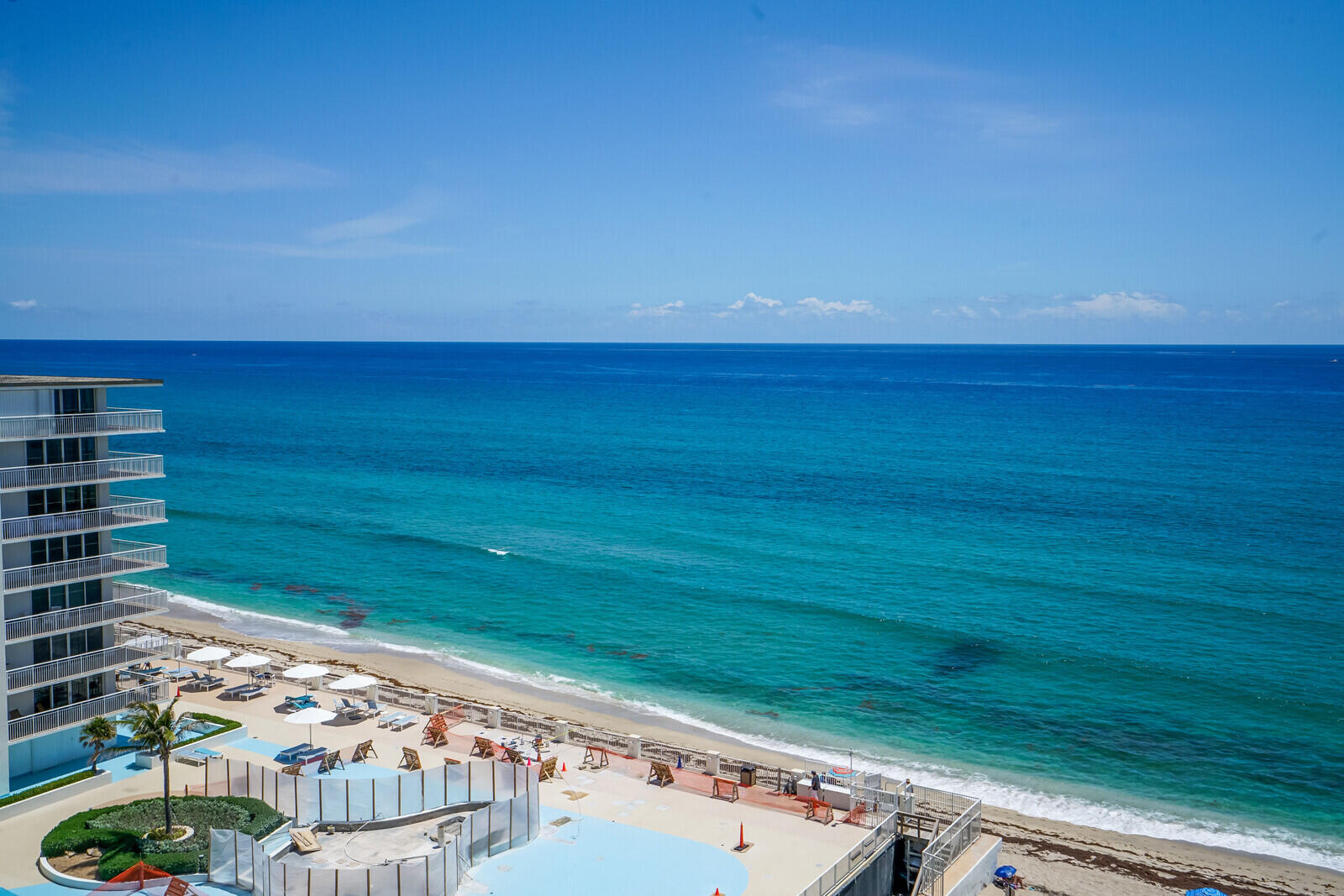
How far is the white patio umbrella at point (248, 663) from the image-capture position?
118 feet

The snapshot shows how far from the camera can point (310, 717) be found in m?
30.5

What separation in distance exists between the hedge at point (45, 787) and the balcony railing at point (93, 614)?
384cm

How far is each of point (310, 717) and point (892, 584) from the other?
33843 mm

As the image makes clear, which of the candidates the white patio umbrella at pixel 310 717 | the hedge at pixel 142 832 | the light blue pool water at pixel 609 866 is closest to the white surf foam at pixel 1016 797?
the white patio umbrella at pixel 310 717

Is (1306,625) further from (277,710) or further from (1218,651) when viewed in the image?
(277,710)

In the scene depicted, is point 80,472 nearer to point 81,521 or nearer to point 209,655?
point 81,521

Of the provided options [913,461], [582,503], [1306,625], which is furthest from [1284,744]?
[913,461]

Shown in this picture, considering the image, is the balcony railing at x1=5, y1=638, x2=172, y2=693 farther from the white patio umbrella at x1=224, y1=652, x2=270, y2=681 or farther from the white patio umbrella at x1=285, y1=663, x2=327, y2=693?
the white patio umbrella at x1=224, y1=652, x2=270, y2=681

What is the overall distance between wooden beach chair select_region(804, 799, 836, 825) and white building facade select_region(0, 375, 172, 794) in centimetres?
1961

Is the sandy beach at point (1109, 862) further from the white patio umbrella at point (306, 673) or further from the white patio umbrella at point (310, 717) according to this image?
the white patio umbrella at point (310, 717)

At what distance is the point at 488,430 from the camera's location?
402 ft

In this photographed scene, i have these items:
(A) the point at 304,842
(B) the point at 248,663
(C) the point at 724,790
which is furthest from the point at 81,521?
(C) the point at 724,790

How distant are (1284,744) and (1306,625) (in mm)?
13676

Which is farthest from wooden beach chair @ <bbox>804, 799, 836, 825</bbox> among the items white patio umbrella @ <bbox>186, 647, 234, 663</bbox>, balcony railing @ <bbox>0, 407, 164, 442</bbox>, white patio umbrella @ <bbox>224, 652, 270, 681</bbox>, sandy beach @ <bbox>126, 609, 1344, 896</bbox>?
white patio umbrella @ <bbox>186, 647, 234, 663</bbox>
